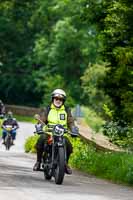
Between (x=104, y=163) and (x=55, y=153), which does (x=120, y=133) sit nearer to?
(x=104, y=163)

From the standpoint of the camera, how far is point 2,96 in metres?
90.8

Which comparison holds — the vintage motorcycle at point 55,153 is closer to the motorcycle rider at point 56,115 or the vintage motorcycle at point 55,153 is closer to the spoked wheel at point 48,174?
the spoked wheel at point 48,174

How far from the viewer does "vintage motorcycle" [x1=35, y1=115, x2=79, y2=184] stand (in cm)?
1393

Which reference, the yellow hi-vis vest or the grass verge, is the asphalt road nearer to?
the grass verge

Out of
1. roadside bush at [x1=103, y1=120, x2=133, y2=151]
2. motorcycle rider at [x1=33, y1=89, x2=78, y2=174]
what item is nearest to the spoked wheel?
motorcycle rider at [x1=33, y1=89, x2=78, y2=174]

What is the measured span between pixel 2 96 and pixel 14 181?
77238 mm

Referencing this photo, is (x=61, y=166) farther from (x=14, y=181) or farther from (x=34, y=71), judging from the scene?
(x=34, y=71)

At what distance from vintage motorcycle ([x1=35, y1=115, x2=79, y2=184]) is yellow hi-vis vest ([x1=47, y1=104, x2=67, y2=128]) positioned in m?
0.18

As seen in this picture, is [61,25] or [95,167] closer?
[95,167]

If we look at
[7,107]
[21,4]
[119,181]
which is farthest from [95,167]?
[7,107]

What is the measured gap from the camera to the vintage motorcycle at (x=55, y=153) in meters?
13.9

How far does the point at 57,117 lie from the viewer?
14727 mm

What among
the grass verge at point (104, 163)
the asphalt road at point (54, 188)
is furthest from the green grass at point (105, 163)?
the asphalt road at point (54, 188)

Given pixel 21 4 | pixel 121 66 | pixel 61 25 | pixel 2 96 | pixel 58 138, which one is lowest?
pixel 58 138
